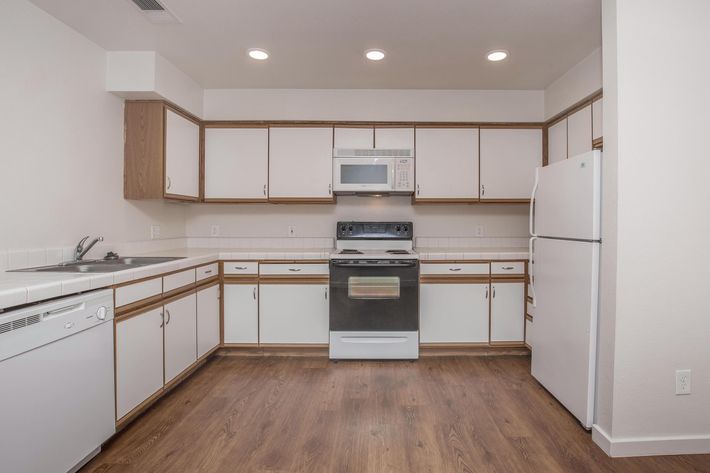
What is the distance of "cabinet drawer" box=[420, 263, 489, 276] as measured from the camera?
10.5 ft

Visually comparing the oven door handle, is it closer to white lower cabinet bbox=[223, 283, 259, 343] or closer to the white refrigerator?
white lower cabinet bbox=[223, 283, 259, 343]

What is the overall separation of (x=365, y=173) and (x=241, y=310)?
1.63 metres

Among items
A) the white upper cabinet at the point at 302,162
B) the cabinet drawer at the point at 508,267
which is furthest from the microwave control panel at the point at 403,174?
the cabinet drawer at the point at 508,267

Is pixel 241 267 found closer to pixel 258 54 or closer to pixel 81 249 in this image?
pixel 81 249

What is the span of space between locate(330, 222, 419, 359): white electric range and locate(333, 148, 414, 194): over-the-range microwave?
69cm

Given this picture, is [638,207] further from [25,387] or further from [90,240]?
[90,240]

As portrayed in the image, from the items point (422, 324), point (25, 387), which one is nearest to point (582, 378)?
point (422, 324)

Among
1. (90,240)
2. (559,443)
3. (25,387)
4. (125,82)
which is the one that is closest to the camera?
(25,387)

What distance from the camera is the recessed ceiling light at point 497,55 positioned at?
2.73m

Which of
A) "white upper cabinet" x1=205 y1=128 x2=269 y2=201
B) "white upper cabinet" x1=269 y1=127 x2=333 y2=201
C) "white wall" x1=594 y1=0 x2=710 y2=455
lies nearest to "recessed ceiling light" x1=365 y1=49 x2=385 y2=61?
"white upper cabinet" x1=269 y1=127 x2=333 y2=201

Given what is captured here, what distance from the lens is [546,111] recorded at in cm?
350

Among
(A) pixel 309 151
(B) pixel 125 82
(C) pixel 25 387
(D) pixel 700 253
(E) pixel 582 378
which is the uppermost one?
(B) pixel 125 82

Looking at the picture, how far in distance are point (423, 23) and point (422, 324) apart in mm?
2265

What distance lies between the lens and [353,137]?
3475 millimetres
